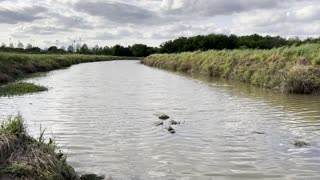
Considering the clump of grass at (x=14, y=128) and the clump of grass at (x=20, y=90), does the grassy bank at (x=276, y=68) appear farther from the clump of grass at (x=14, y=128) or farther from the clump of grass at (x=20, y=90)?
the clump of grass at (x=14, y=128)

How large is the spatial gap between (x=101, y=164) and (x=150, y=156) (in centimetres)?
119

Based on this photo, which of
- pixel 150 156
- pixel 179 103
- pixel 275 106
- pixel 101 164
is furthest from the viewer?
pixel 179 103

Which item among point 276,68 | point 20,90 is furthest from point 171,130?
point 276,68

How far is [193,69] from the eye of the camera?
51.0m

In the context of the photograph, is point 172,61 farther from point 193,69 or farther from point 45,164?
point 45,164

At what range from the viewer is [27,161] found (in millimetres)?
6953

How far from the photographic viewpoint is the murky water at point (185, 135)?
866 centimetres

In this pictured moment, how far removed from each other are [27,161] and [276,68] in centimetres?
2236

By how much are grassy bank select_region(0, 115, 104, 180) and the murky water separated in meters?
1.27

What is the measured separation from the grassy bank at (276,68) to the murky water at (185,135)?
2.14 meters

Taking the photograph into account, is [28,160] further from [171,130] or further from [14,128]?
[171,130]

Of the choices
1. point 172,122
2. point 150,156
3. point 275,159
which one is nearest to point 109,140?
point 150,156

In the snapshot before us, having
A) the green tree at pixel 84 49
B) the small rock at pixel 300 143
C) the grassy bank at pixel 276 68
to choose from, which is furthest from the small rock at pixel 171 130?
the green tree at pixel 84 49

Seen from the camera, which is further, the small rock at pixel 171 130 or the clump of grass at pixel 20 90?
the clump of grass at pixel 20 90
